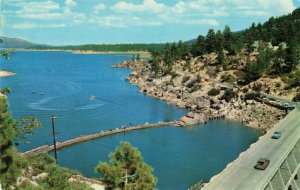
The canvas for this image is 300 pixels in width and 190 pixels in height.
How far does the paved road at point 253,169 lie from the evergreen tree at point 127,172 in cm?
804

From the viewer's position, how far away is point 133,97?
13788 centimetres

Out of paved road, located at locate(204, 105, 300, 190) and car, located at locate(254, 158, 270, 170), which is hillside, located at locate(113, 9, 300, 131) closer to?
paved road, located at locate(204, 105, 300, 190)

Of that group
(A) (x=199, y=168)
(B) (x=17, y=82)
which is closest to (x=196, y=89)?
(A) (x=199, y=168)

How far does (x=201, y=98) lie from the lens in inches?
4845

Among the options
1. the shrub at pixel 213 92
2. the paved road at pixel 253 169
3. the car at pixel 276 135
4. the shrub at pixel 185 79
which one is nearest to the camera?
the paved road at pixel 253 169

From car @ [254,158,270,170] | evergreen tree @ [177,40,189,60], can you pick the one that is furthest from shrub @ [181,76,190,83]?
car @ [254,158,270,170]

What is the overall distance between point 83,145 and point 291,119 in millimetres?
41455

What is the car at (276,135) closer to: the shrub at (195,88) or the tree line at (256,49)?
the tree line at (256,49)

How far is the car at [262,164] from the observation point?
47156 millimetres

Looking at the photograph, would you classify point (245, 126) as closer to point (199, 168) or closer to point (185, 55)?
point (199, 168)

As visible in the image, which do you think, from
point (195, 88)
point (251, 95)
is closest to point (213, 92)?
point (195, 88)

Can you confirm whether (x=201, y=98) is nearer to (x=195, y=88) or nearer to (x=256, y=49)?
(x=195, y=88)

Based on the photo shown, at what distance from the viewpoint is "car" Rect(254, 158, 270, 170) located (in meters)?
47.2

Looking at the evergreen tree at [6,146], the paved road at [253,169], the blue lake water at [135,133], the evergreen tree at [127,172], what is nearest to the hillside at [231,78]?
the blue lake water at [135,133]
